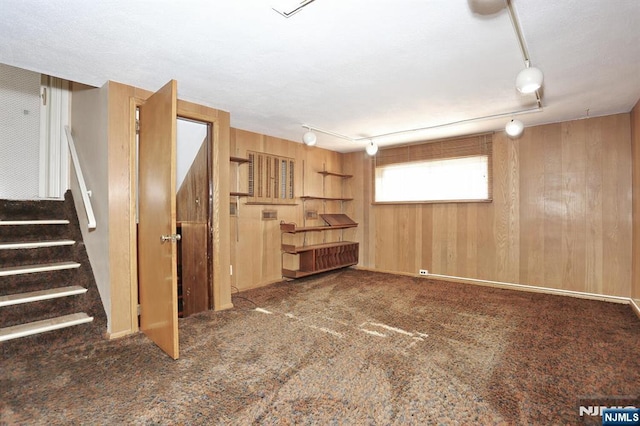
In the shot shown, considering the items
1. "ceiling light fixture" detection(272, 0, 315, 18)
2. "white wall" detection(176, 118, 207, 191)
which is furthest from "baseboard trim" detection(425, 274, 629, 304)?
"ceiling light fixture" detection(272, 0, 315, 18)

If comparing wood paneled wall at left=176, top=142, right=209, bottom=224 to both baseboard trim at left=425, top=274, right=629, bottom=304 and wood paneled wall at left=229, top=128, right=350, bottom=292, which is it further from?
baseboard trim at left=425, top=274, right=629, bottom=304

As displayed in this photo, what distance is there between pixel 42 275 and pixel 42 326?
51 cm

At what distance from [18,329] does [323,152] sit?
15.6ft

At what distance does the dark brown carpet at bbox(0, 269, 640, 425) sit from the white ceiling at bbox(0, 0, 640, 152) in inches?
92.1

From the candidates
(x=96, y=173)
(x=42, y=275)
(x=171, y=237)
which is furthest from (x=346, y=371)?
(x=96, y=173)

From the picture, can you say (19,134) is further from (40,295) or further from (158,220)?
(158,220)

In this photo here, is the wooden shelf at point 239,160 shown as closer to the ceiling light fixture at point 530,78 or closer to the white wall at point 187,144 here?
the white wall at point 187,144

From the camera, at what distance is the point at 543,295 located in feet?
13.6

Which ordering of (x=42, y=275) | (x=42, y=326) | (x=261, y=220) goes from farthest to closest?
(x=261, y=220) < (x=42, y=275) < (x=42, y=326)

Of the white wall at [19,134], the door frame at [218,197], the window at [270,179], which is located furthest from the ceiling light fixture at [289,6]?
the white wall at [19,134]

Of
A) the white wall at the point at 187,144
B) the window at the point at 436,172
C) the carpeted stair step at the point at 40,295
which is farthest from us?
the window at the point at 436,172

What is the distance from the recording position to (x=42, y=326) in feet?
8.08

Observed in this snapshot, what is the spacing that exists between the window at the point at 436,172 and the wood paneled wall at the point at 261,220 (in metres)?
1.27

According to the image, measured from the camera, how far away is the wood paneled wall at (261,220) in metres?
4.48
